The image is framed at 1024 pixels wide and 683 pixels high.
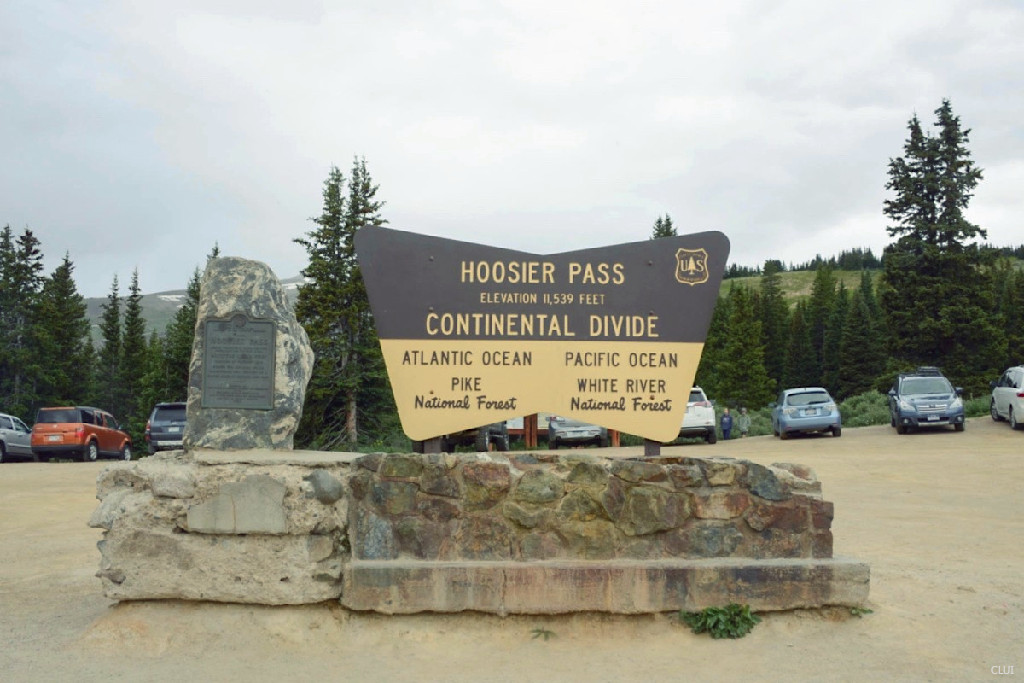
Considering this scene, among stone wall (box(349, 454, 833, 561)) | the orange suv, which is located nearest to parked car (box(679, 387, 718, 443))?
stone wall (box(349, 454, 833, 561))

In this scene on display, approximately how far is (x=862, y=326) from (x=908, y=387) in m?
46.8

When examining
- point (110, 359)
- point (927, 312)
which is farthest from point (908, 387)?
point (110, 359)

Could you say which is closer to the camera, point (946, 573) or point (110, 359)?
point (946, 573)

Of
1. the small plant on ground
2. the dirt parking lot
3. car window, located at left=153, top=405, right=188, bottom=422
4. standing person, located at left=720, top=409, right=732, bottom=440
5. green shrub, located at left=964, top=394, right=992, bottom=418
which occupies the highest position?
car window, located at left=153, top=405, right=188, bottom=422

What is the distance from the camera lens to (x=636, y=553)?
5531 mm

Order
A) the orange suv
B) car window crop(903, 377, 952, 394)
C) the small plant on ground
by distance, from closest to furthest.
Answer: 1. the small plant on ground
2. car window crop(903, 377, 952, 394)
3. the orange suv

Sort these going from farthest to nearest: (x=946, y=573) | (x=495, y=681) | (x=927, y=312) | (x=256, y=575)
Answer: (x=927, y=312)
(x=946, y=573)
(x=256, y=575)
(x=495, y=681)

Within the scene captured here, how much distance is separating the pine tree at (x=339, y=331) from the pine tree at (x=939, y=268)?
24.6m

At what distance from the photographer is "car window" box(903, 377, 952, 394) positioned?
68.7 ft

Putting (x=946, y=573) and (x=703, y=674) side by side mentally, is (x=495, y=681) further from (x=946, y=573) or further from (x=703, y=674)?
(x=946, y=573)

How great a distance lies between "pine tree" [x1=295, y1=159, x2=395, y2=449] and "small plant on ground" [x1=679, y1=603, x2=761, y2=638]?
20687mm

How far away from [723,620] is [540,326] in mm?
2328

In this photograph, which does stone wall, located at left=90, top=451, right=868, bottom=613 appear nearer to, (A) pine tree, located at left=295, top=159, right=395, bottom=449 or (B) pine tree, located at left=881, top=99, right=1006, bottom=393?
(A) pine tree, located at left=295, top=159, right=395, bottom=449

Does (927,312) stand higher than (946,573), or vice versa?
Result: (927,312)
